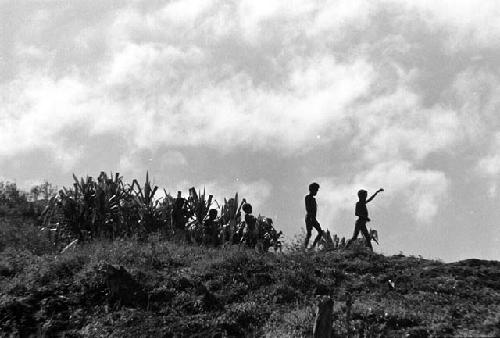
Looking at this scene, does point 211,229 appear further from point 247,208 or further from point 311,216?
point 311,216

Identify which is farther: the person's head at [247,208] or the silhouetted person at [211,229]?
the person's head at [247,208]

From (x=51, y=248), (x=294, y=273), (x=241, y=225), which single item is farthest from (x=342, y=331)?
(x=51, y=248)

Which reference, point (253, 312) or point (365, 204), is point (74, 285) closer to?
point (253, 312)

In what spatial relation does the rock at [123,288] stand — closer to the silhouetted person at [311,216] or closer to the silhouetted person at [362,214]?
the silhouetted person at [311,216]

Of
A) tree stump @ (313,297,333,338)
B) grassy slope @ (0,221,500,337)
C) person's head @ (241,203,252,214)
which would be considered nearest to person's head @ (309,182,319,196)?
grassy slope @ (0,221,500,337)

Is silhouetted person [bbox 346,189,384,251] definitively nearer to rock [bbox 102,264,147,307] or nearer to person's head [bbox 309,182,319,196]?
person's head [bbox 309,182,319,196]

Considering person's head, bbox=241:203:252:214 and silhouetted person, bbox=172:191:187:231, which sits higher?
person's head, bbox=241:203:252:214

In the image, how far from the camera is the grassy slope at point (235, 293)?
10.6 metres

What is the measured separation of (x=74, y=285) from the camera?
43.6 ft

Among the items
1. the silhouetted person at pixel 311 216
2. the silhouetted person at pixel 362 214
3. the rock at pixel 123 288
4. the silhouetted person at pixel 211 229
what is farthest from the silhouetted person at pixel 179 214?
the rock at pixel 123 288

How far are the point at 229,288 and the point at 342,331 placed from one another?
387cm

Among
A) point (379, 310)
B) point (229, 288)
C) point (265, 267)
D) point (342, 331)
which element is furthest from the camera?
point (265, 267)

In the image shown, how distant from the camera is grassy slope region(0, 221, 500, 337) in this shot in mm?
10578

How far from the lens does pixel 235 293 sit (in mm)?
12773
